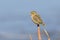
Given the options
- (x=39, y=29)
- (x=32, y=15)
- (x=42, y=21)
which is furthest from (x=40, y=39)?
(x=32, y=15)

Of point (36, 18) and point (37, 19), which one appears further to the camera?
point (36, 18)

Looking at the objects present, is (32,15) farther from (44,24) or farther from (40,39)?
(40,39)

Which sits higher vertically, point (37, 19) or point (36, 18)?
point (36, 18)

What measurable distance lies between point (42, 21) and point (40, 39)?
45.7 inches

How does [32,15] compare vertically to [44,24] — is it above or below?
above

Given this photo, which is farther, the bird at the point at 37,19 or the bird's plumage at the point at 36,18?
the bird's plumage at the point at 36,18

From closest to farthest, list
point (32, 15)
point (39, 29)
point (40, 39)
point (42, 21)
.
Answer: point (40, 39)
point (39, 29)
point (42, 21)
point (32, 15)

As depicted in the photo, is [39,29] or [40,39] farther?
[39,29]

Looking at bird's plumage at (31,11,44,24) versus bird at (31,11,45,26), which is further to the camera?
bird's plumage at (31,11,44,24)

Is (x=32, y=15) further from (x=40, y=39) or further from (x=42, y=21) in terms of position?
(x=40, y=39)

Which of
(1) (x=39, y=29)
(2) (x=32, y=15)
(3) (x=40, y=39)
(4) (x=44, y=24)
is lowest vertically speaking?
(3) (x=40, y=39)

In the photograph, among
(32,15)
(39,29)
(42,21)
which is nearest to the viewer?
(39,29)

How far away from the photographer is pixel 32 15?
621 cm

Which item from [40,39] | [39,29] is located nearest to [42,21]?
[39,29]
